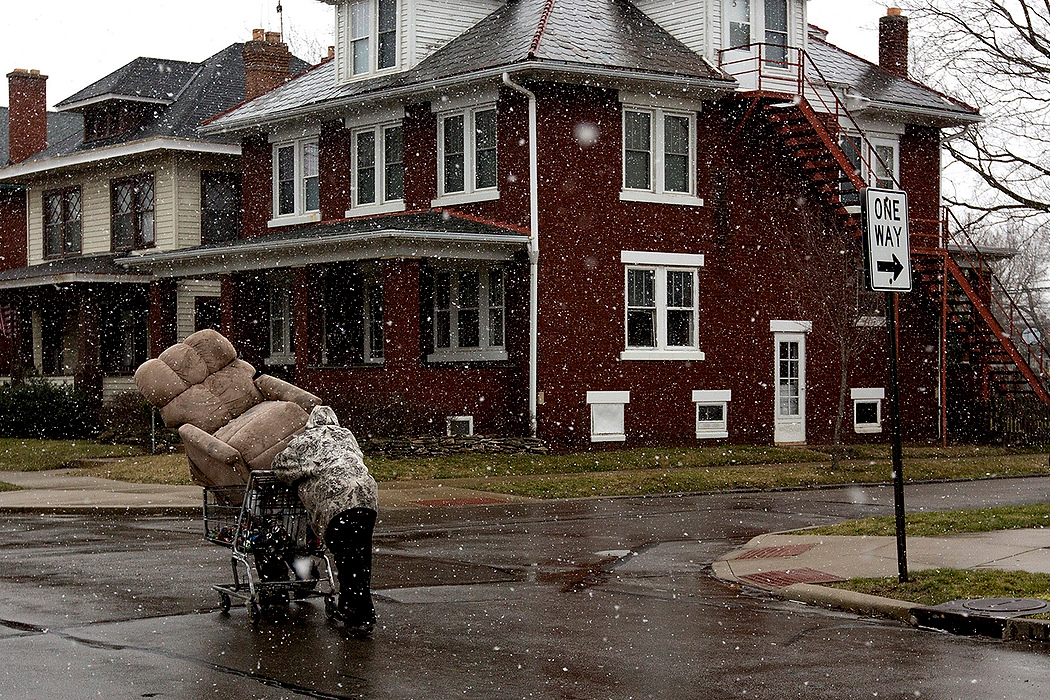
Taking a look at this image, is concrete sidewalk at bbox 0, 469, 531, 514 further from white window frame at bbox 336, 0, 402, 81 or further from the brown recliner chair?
white window frame at bbox 336, 0, 402, 81

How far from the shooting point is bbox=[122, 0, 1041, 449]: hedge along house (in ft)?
89.2

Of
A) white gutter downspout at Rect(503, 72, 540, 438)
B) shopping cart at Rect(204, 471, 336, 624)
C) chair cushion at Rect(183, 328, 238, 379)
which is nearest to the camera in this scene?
shopping cart at Rect(204, 471, 336, 624)

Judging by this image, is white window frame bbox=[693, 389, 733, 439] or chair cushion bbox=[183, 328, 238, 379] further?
white window frame bbox=[693, 389, 733, 439]

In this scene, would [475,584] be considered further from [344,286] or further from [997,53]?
[997,53]

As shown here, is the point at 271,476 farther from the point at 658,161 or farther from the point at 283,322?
the point at 283,322

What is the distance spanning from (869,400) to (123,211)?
797 inches

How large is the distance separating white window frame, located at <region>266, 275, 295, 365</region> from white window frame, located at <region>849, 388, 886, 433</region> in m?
12.8

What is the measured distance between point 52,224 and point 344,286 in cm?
1343

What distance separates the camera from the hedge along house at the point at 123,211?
35.7 metres

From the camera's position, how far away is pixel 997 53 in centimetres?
3941

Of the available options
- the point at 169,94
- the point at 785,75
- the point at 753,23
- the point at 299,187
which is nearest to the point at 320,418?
the point at 753,23

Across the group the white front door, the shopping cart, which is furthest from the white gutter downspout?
the shopping cart

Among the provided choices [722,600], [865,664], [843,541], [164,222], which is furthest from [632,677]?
[164,222]

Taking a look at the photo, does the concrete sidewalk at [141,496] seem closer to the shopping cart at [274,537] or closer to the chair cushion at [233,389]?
the chair cushion at [233,389]
